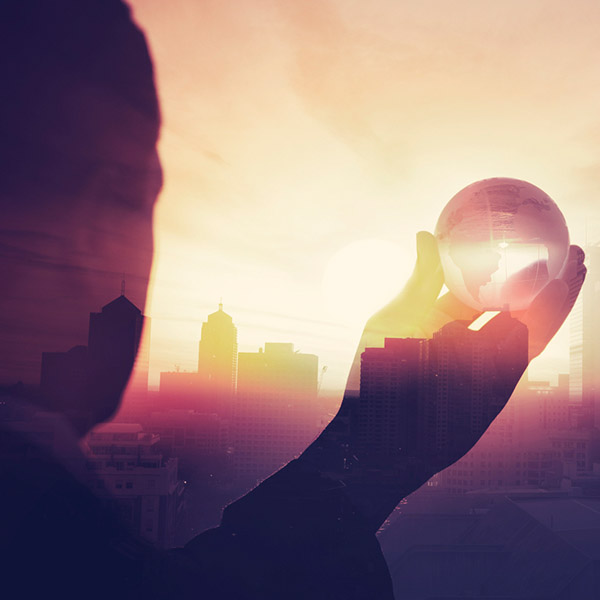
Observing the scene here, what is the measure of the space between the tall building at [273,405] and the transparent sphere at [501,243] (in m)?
15.8

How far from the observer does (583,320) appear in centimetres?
6066

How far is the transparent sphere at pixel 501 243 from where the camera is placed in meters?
2.67

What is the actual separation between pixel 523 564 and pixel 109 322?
26962 mm

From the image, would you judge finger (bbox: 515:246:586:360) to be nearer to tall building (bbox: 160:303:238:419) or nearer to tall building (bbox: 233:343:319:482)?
tall building (bbox: 233:343:319:482)

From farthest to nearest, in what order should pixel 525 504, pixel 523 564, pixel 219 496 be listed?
pixel 525 504, pixel 523 564, pixel 219 496

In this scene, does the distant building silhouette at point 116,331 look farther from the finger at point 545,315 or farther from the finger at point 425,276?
the finger at point 545,315

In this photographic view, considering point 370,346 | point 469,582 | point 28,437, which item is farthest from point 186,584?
point 469,582

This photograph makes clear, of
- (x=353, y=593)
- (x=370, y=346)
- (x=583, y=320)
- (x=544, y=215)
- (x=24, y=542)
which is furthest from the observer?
(x=583, y=320)

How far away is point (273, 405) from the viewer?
19359 millimetres

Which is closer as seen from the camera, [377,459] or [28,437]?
[28,437]

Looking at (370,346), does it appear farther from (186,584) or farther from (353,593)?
(186,584)

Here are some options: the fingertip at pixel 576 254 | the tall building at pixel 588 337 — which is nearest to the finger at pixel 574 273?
the fingertip at pixel 576 254

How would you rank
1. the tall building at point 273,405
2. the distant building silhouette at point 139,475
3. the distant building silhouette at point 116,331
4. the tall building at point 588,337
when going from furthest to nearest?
1. the tall building at point 588,337
2. the tall building at point 273,405
3. the distant building silhouette at point 139,475
4. the distant building silhouette at point 116,331

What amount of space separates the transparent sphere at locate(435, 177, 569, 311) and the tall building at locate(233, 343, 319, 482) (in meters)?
15.8
